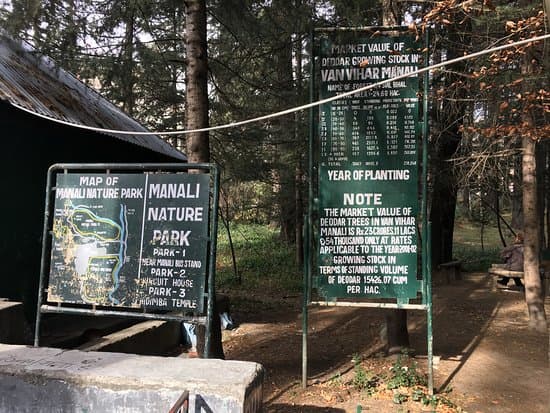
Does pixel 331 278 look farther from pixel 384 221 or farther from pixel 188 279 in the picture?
pixel 188 279

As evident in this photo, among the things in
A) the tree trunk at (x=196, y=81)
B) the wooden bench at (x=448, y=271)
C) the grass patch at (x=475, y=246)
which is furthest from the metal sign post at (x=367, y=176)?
the grass patch at (x=475, y=246)

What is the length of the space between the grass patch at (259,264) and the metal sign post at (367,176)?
10.4 m

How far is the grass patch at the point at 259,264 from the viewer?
56.5 ft

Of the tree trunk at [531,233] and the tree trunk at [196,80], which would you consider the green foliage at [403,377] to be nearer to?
the tree trunk at [196,80]

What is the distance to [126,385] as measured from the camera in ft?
11.1

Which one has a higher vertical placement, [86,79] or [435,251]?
[86,79]

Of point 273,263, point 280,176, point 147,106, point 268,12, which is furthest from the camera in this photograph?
point 273,263

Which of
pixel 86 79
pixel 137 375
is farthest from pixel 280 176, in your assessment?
pixel 137 375

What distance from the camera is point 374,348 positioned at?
7.35m

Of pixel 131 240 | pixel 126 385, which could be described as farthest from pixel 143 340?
pixel 126 385

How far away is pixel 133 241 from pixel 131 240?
2 centimetres

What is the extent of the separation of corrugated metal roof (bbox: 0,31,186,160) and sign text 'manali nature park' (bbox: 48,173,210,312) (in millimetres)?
2042

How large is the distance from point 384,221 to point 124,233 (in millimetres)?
2889

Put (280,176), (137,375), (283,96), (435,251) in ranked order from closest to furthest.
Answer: (137,375) → (283,96) → (435,251) → (280,176)
